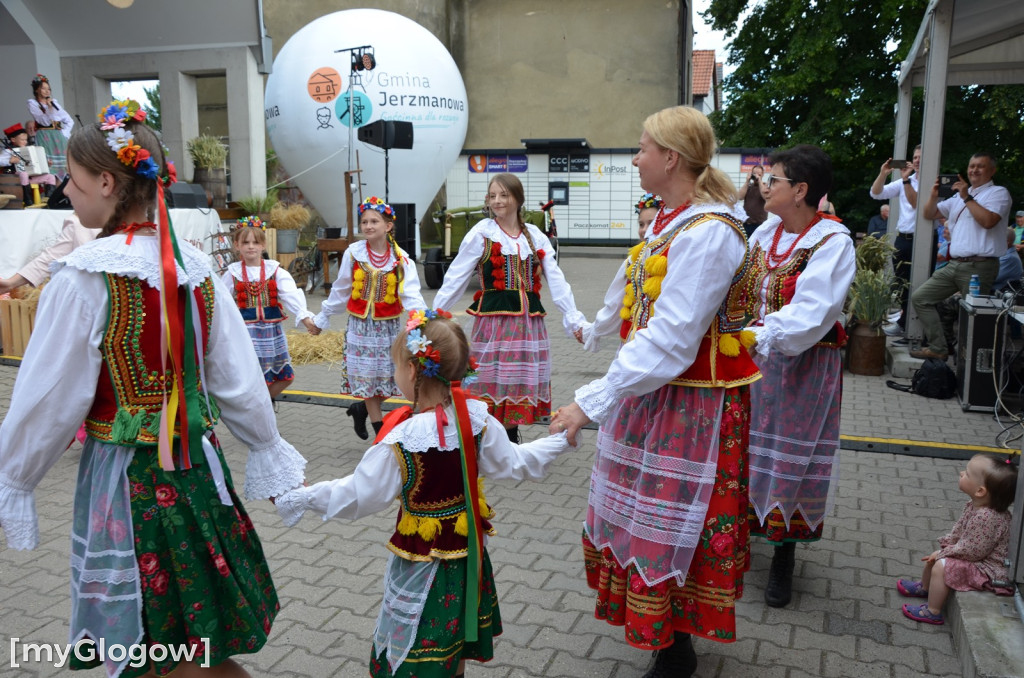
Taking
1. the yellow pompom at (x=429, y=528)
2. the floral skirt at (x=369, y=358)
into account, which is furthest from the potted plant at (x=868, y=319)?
the yellow pompom at (x=429, y=528)

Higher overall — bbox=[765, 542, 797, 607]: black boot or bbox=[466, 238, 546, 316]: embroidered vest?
bbox=[466, 238, 546, 316]: embroidered vest

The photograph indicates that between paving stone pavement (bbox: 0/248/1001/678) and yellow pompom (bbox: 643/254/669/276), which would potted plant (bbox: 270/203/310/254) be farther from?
yellow pompom (bbox: 643/254/669/276)

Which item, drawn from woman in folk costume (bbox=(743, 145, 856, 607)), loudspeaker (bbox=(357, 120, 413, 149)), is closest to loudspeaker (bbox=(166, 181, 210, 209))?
loudspeaker (bbox=(357, 120, 413, 149))

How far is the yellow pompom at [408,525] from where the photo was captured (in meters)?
2.56

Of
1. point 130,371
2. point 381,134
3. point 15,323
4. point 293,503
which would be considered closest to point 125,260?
point 130,371

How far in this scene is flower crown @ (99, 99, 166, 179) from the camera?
220 centimetres

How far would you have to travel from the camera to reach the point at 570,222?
2097cm

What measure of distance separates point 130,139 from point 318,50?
14.3 meters

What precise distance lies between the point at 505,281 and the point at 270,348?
181 cm

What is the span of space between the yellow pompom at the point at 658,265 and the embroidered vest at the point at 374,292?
11.4 ft

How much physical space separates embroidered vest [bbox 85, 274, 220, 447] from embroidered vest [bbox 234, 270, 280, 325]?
388cm

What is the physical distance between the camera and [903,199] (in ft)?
33.6

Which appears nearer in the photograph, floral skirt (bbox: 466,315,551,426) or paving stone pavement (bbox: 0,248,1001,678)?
paving stone pavement (bbox: 0,248,1001,678)

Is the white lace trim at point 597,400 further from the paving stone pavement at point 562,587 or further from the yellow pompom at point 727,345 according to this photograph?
the paving stone pavement at point 562,587
